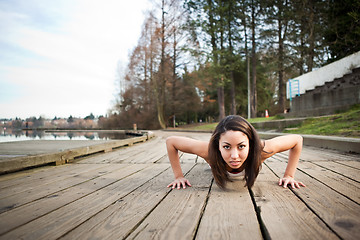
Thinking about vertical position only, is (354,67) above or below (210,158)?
above

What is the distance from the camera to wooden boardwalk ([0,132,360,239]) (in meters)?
1.30

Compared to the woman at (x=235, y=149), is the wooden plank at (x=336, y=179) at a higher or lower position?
lower

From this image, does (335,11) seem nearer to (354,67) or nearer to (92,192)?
(354,67)

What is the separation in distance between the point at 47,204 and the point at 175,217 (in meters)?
1.11

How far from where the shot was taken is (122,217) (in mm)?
1520

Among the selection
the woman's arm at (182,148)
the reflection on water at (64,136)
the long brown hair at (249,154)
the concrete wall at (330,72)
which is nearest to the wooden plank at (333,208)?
the long brown hair at (249,154)

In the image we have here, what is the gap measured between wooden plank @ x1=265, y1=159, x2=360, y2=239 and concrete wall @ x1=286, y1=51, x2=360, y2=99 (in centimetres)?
946

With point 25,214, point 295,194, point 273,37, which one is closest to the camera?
point 25,214

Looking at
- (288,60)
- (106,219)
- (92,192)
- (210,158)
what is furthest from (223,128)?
(288,60)

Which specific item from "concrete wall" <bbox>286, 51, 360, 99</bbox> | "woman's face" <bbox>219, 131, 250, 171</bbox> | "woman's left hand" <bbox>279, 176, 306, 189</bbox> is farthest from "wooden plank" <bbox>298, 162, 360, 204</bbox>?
"concrete wall" <bbox>286, 51, 360, 99</bbox>

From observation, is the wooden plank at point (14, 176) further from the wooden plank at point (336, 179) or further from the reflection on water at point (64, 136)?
the reflection on water at point (64, 136)

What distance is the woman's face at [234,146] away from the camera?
6.18ft

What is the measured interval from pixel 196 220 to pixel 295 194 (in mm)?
1078

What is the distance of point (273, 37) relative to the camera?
2078cm
